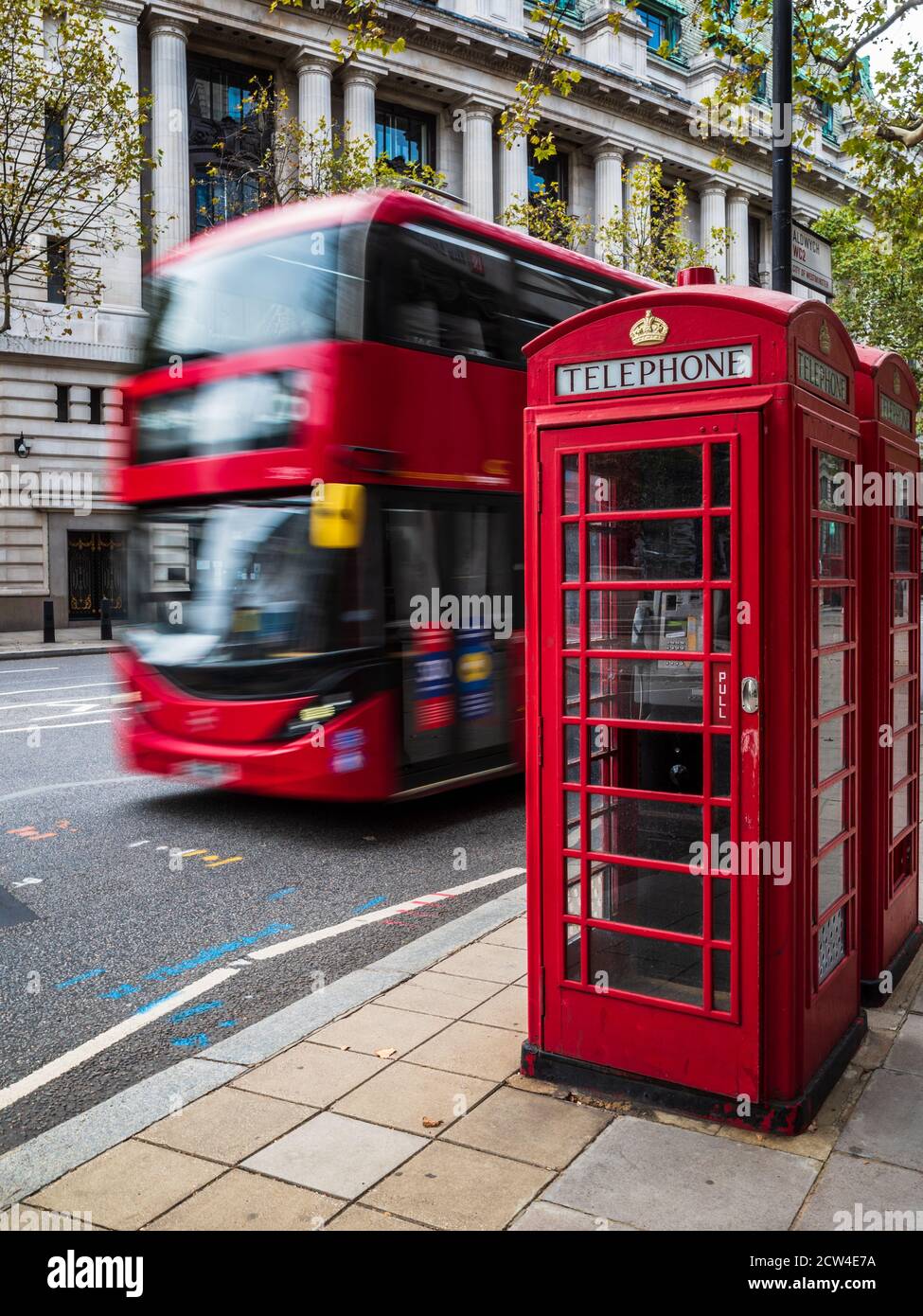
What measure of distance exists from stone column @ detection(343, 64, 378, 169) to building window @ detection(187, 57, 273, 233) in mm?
2301

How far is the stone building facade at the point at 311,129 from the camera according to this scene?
27641 mm

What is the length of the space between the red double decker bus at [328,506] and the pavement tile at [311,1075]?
3.41m

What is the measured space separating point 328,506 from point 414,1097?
4330 mm

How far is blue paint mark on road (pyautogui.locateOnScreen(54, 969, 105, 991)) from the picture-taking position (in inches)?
192

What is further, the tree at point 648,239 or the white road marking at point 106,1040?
the tree at point 648,239

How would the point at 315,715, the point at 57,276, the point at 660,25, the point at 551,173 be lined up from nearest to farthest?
the point at 315,715 < the point at 57,276 < the point at 551,173 < the point at 660,25

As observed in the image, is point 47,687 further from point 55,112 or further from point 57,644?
point 55,112

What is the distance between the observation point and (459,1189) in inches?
118

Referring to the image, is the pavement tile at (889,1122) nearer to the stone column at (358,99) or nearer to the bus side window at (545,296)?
the bus side window at (545,296)

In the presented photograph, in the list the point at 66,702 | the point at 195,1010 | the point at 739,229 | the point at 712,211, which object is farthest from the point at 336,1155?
the point at 739,229

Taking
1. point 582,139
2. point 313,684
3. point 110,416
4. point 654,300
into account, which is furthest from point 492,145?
point 654,300

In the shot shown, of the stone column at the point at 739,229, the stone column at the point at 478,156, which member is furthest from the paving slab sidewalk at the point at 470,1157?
the stone column at the point at 739,229

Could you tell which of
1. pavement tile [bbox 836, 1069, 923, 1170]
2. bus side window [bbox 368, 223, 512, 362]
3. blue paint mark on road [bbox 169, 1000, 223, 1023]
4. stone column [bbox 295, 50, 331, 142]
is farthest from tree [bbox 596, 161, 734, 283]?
pavement tile [bbox 836, 1069, 923, 1170]

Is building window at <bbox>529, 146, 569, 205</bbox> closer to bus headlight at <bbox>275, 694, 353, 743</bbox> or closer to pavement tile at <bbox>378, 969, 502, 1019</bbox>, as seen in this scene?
bus headlight at <bbox>275, 694, 353, 743</bbox>
